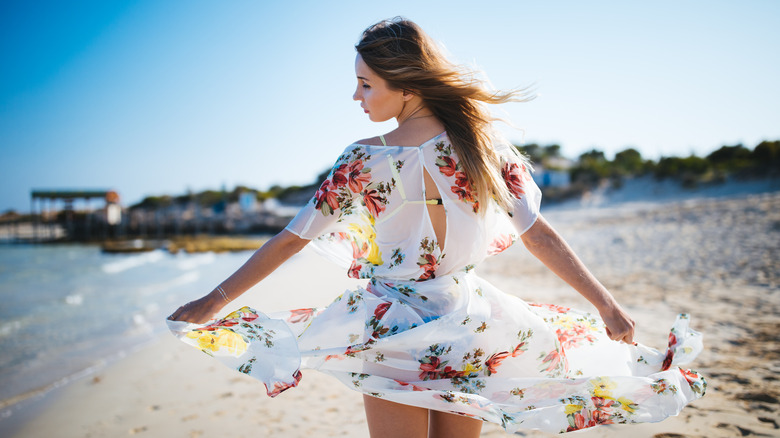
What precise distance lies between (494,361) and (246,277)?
76 cm

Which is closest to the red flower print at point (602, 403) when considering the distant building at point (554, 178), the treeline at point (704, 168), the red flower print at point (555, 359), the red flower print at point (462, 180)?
the red flower print at point (555, 359)

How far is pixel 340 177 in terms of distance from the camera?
122cm

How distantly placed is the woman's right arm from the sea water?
388cm

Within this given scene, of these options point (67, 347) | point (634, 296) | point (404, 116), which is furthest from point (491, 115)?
point (67, 347)

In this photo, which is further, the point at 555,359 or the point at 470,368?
the point at 555,359

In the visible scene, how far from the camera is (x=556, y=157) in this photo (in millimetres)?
49188

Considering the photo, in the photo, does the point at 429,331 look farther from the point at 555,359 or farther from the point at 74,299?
the point at 74,299

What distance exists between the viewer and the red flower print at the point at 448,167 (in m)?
1.23

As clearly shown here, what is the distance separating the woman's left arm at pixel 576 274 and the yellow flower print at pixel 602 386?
13 centimetres

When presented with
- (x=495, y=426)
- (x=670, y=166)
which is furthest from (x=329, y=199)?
(x=670, y=166)

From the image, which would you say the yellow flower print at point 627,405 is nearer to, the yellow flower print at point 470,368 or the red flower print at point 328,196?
the yellow flower print at point 470,368

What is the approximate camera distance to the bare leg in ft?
4.12

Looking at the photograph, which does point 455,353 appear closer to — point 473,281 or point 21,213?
point 473,281

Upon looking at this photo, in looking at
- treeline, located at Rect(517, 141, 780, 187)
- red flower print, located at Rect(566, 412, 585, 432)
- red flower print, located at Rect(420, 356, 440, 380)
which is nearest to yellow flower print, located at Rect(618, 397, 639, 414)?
red flower print, located at Rect(566, 412, 585, 432)
